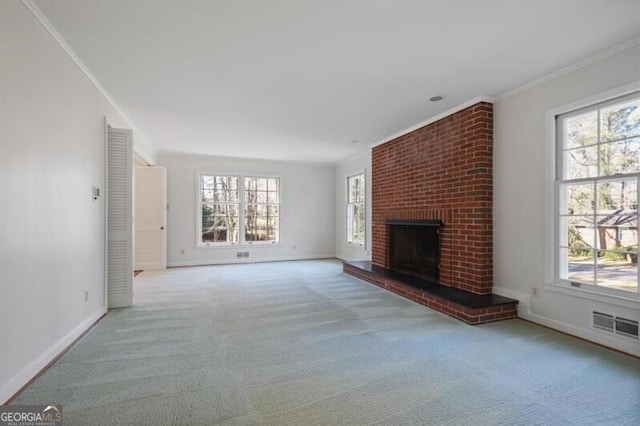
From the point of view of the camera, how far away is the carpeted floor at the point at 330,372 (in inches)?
72.3

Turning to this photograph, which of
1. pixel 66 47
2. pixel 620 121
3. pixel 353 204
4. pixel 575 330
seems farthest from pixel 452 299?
pixel 66 47

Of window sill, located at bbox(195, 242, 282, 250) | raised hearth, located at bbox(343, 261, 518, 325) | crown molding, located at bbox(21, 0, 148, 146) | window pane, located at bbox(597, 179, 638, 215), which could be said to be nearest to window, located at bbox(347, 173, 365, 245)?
window sill, located at bbox(195, 242, 282, 250)

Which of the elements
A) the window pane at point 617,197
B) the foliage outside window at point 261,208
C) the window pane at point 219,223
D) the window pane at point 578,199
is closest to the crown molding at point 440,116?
the window pane at point 578,199

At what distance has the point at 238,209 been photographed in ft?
24.8

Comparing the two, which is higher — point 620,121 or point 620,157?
point 620,121

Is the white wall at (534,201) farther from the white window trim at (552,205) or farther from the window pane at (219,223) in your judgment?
the window pane at (219,223)

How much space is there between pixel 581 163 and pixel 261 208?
622 cm

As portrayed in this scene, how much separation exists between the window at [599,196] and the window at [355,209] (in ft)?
13.8

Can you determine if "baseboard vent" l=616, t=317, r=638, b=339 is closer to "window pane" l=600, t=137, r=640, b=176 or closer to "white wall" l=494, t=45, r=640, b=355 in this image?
"white wall" l=494, t=45, r=640, b=355

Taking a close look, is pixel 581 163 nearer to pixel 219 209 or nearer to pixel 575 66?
pixel 575 66

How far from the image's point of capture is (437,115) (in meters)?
4.37

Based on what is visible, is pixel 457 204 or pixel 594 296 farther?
pixel 457 204

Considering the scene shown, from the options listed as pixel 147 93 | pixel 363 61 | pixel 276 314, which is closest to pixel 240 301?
pixel 276 314

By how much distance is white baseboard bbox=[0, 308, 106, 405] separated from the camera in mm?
1924
